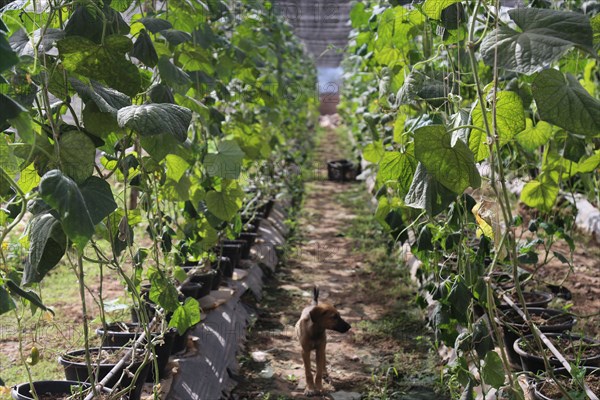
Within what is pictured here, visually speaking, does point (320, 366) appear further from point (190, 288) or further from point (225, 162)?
point (225, 162)

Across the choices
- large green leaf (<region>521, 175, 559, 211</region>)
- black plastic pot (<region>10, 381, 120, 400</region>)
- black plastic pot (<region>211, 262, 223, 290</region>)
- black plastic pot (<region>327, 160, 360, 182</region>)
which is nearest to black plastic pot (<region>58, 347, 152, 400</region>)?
black plastic pot (<region>10, 381, 120, 400</region>)

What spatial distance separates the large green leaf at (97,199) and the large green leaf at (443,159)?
726mm

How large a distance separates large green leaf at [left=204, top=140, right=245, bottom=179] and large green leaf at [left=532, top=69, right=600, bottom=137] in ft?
6.49

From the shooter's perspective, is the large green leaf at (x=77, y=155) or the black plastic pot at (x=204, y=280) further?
the black plastic pot at (x=204, y=280)

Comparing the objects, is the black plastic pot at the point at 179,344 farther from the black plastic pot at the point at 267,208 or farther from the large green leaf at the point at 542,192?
the black plastic pot at the point at 267,208

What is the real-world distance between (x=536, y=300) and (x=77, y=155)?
2.71 metres

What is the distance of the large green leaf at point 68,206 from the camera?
1.53m

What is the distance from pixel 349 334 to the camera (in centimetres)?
461

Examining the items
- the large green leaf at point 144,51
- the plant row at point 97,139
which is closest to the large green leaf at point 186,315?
the plant row at point 97,139

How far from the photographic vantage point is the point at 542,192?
137 inches

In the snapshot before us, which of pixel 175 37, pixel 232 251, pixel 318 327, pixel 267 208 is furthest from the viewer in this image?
pixel 267 208

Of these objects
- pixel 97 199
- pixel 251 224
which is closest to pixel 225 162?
pixel 97 199

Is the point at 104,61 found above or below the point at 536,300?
above

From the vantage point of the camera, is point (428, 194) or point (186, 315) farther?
point (186, 315)
